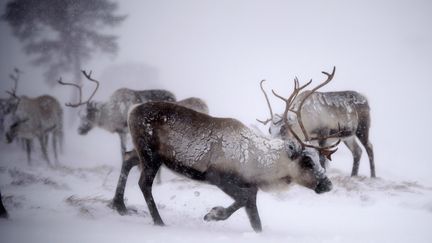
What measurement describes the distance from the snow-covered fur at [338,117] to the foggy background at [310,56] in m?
0.99

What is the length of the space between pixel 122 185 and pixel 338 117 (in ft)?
12.7

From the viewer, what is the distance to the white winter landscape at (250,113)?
3.60 metres

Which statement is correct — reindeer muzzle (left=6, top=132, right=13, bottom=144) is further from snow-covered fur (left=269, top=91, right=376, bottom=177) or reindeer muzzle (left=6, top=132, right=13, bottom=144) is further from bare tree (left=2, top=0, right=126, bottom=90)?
snow-covered fur (left=269, top=91, right=376, bottom=177)

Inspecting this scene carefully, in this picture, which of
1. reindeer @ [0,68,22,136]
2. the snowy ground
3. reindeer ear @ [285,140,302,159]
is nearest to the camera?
the snowy ground

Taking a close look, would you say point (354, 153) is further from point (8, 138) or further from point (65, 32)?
point (65, 32)

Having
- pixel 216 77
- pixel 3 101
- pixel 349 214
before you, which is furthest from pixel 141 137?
pixel 216 77

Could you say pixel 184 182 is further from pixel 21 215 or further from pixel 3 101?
pixel 3 101

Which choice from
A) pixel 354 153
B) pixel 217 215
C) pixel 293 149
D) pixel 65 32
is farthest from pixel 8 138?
pixel 354 153

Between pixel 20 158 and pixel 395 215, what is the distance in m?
7.48

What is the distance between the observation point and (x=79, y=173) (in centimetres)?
678

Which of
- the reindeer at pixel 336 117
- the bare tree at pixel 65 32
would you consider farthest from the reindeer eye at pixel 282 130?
the bare tree at pixel 65 32

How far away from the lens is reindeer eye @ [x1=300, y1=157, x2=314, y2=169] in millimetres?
3666

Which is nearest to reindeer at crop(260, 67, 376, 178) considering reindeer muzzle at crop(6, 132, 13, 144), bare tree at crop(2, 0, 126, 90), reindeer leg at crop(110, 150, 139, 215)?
reindeer leg at crop(110, 150, 139, 215)

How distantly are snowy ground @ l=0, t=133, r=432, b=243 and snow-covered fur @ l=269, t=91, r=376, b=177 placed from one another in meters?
0.69
